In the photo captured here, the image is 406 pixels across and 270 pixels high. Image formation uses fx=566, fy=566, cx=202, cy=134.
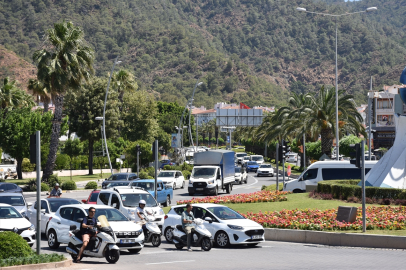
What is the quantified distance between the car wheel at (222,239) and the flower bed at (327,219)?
3318 mm

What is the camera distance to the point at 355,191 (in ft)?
87.2

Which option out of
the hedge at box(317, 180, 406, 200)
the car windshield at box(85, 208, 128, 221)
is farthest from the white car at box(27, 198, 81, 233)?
the hedge at box(317, 180, 406, 200)

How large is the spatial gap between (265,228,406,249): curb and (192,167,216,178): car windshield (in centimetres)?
1913

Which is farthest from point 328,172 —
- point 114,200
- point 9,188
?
point 9,188

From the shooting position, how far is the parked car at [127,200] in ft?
68.8

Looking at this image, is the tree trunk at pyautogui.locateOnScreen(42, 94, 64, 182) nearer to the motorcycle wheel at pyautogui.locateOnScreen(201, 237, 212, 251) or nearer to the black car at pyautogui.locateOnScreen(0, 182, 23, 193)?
the black car at pyautogui.locateOnScreen(0, 182, 23, 193)

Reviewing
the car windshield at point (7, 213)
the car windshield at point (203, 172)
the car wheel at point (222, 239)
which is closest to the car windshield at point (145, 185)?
the car windshield at point (203, 172)

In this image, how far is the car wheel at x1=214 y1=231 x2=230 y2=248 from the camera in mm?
17812

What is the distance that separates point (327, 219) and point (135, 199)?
7.20 meters

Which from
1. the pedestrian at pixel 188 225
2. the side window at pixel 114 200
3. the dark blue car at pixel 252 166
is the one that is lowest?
the dark blue car at pixel 252 166

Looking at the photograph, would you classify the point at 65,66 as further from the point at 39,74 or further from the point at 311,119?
the point at 311,119

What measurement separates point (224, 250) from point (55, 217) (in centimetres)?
528

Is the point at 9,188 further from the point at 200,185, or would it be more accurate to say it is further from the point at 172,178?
the point at 172,178

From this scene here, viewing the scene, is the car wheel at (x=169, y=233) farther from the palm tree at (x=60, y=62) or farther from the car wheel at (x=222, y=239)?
the palm tree at (x=60, y=62)
